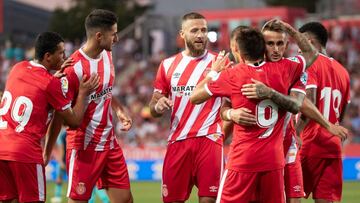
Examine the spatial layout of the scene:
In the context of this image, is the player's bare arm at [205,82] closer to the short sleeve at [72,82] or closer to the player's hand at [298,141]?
the player's hand at [298,141]

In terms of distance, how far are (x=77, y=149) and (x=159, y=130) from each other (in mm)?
17606

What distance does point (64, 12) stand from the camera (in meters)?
42.5

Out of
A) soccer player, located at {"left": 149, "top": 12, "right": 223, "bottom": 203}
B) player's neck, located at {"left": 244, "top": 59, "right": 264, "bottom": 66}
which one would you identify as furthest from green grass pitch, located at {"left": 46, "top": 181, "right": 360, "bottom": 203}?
player's neck, located at {"left": 244, "top": 59, "right": 264, "bottom": 66}

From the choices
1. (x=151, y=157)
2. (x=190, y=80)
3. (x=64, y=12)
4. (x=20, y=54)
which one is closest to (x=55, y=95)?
(x=190, y=80)

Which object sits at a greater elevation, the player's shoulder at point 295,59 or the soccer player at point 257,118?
the player's shoulder at point 295,59

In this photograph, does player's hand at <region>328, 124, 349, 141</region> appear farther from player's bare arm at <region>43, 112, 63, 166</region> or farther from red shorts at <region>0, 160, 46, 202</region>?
red shorts at <region>0, 160, 46, 202</region>

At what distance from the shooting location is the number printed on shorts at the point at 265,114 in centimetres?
830

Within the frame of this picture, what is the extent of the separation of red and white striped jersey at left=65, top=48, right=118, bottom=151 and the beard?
969 millimetres

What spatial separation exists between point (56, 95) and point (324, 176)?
345 centimetres

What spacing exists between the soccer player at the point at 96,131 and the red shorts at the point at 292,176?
1867 mm

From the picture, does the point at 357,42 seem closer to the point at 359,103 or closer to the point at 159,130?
the point at 359,103

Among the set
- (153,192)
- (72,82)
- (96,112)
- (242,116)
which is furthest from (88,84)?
(153,192)

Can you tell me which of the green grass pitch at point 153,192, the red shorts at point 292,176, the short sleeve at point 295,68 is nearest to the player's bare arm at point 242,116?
the short sleeve at point 295,68

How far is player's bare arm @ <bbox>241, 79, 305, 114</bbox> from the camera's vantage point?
816 centimetres
